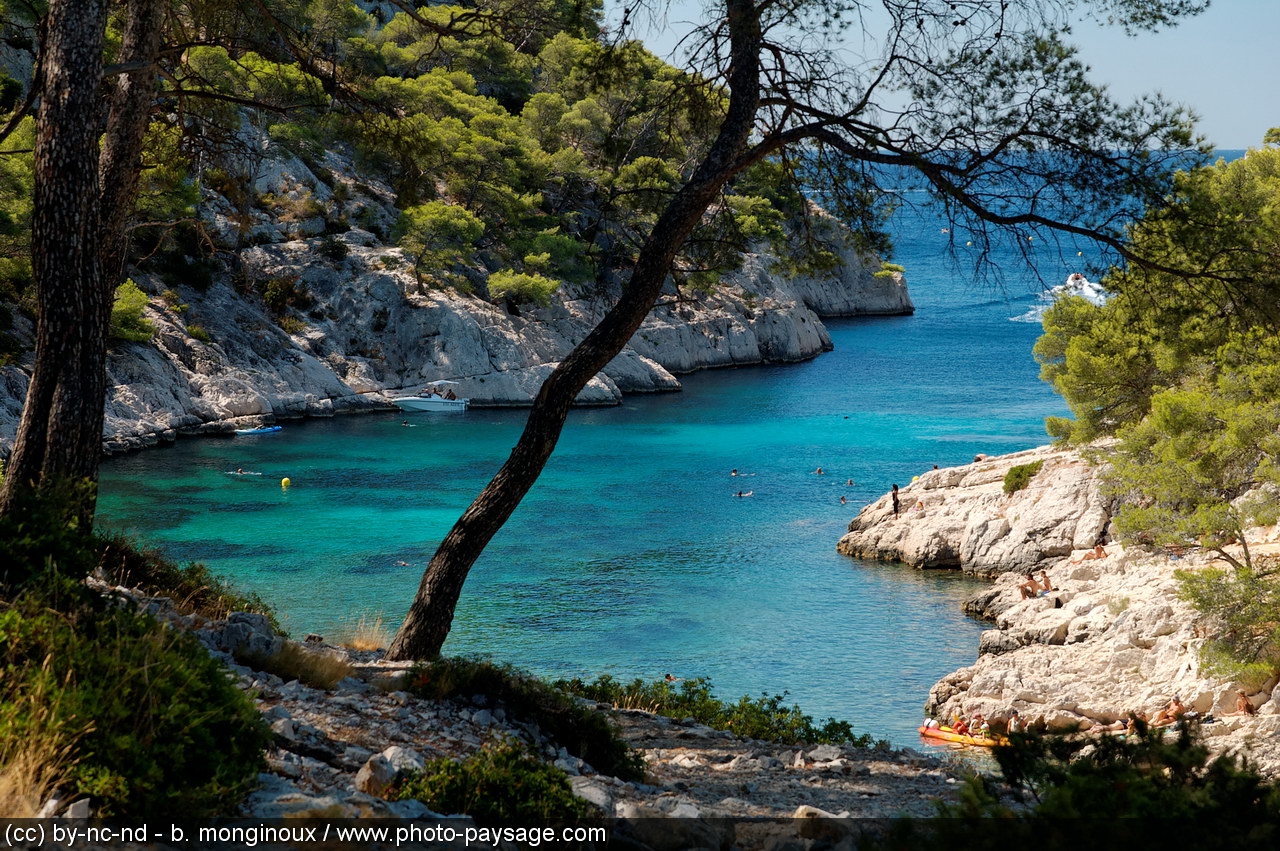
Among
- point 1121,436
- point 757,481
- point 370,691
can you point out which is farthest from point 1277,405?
point 757,481

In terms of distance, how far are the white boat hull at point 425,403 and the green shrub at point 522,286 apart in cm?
808

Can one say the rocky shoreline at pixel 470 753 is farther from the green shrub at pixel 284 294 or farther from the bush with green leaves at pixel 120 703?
the green shrub at pixel 284 294

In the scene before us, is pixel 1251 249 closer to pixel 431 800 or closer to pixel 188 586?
pixel 431 800

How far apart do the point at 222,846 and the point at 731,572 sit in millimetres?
28890

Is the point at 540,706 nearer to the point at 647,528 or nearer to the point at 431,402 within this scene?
the point at 647,528

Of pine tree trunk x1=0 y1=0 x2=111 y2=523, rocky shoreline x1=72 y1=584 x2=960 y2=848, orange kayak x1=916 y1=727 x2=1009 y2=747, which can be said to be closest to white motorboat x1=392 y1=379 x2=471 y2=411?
orange kayak x1=916 y1=727 x2=1009 y2=747

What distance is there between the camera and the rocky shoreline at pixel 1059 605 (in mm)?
19203

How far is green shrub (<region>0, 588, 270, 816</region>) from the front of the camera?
432 cm

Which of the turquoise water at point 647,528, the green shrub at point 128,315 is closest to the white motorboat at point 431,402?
the turquoise water at point 647,528

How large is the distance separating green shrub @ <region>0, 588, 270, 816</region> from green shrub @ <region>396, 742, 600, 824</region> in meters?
0.87

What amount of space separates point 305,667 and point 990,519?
29145mm

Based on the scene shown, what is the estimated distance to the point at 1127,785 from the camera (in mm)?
3811

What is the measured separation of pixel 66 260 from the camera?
8281 mm

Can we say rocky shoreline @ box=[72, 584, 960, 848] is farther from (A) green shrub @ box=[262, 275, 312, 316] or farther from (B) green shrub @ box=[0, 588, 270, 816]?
(A) green shrub @ box=[262, 275, 312, 316]
